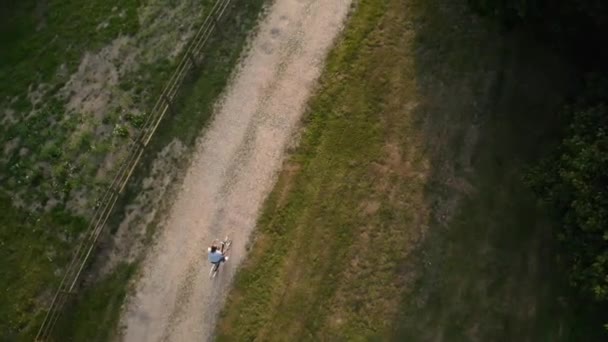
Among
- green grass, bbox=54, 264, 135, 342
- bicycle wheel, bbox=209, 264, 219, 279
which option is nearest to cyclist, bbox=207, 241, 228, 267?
bicycle wheel, bbox=209, 264, 219, 279

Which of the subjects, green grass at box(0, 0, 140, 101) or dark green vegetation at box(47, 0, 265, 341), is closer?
dark green vegetation at box(47, 0, 265, 341)

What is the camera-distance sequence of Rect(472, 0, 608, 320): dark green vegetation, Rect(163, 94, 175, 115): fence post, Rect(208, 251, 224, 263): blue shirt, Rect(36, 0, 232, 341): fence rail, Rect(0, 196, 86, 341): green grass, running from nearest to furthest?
Rect(472, 0, 608, 320): dark green vegetation < Rect(208, 251, 224, 263): blue shirt < Rect(36, 0, 232, 341): fence rail < Rect(0, 196, 86, 341): green grass < Rect(163, 94, 175, 115): fence post

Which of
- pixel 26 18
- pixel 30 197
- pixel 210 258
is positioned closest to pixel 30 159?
pixel 30 197

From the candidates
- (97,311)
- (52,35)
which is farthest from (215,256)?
(52,35)

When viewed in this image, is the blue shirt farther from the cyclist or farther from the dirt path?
the dirt path

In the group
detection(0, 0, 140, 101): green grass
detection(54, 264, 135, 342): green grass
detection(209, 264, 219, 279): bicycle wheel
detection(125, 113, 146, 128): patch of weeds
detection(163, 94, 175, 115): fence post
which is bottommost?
detection(54, 264, 135, 342): green grass

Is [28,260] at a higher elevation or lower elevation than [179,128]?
lower

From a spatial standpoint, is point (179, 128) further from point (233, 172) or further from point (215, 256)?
point (215, 256)
